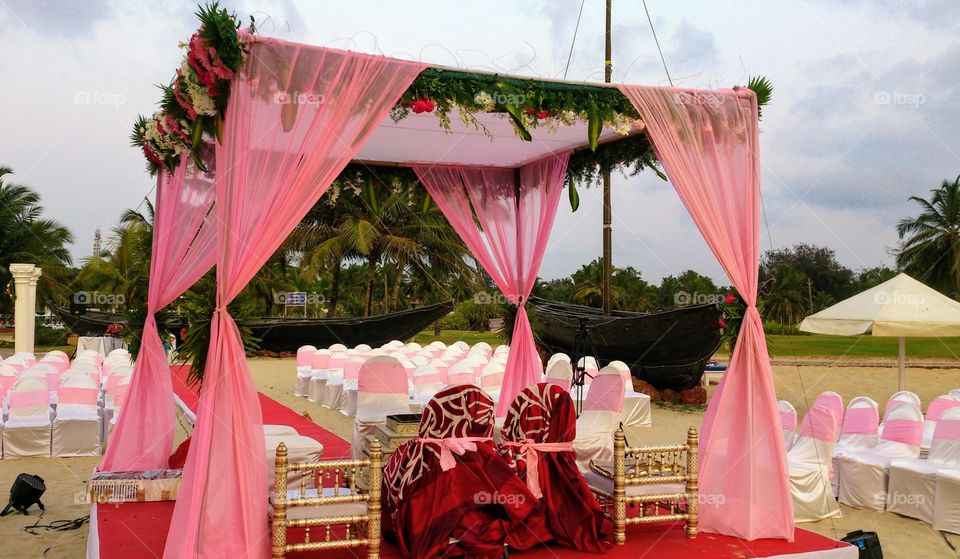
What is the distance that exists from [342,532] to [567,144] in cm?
406

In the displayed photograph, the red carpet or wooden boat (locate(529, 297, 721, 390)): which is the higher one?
wooden boat (locate(529, 297, 721, 390))

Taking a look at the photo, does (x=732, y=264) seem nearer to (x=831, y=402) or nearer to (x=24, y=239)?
(x=831, y=402)

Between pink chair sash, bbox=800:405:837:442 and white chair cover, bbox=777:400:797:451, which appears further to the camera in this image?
white chair cover, bbox=777:400:797:451

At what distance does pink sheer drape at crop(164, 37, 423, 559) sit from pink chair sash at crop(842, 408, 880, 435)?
5657 millimetres

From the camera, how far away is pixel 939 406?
8617 millimetres

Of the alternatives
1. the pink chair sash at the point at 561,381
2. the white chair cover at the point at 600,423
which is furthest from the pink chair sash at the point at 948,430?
the pink chair sash at the point at 561,381

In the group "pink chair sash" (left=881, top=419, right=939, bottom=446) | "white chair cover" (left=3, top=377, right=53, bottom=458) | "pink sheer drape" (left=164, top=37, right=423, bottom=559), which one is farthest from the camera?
"white chair cover" (left=3, top=377, right=53, bottom=458)

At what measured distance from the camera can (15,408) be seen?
31.2 ft

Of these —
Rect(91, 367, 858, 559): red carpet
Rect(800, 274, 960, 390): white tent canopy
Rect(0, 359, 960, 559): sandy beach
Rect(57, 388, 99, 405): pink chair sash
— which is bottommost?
Rect(0, 359, 960, 559): sandy beach

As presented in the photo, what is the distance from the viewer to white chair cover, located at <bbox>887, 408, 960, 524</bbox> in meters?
6.84

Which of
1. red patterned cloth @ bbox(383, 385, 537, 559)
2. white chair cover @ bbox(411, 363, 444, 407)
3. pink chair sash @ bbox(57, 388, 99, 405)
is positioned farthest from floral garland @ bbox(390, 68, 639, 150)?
pink chair sash @ bbox(57, 388, 99, 405)

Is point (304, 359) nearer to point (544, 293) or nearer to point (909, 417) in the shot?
point (909, 417)

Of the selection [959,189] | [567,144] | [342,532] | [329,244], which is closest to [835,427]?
[567,144]

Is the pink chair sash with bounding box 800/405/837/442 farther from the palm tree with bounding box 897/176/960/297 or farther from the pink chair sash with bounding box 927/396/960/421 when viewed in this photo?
the palm tree with bounding box 897/176/960/297
